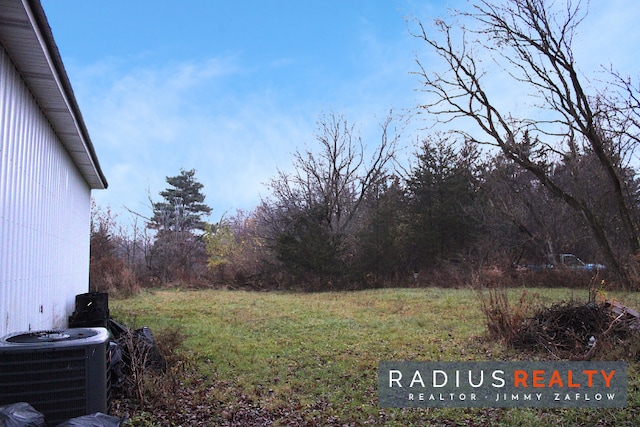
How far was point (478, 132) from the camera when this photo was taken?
16.5m

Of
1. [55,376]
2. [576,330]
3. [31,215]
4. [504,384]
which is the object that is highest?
[31,215]

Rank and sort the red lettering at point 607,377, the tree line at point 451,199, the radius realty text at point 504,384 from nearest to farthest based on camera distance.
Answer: the radius realty text at point 504,384
the red lettering at point 607,377
the tree line at point 451,199

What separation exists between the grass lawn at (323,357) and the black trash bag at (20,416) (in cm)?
152

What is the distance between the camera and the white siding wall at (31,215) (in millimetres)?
3770

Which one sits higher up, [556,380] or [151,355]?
[151,355]

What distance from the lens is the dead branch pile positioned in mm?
5488

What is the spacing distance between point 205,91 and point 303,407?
33.4ft

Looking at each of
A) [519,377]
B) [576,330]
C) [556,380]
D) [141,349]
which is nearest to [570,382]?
[556,380]

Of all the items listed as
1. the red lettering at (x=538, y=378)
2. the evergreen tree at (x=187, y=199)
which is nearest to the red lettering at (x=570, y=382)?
the red lettering at (x=538, y=378)

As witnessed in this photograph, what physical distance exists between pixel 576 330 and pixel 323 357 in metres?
3.55

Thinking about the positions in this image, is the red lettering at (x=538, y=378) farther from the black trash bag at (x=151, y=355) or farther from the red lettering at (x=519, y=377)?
the black trash bag at (x=151, y=355)

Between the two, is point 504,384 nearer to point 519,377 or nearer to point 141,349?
point 519,377

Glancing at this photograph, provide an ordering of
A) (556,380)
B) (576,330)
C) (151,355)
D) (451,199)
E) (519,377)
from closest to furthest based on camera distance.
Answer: (556,380) → (519,377) → (151,355) → (576,330) → (451,199)

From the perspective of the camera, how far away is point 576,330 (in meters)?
6.28
